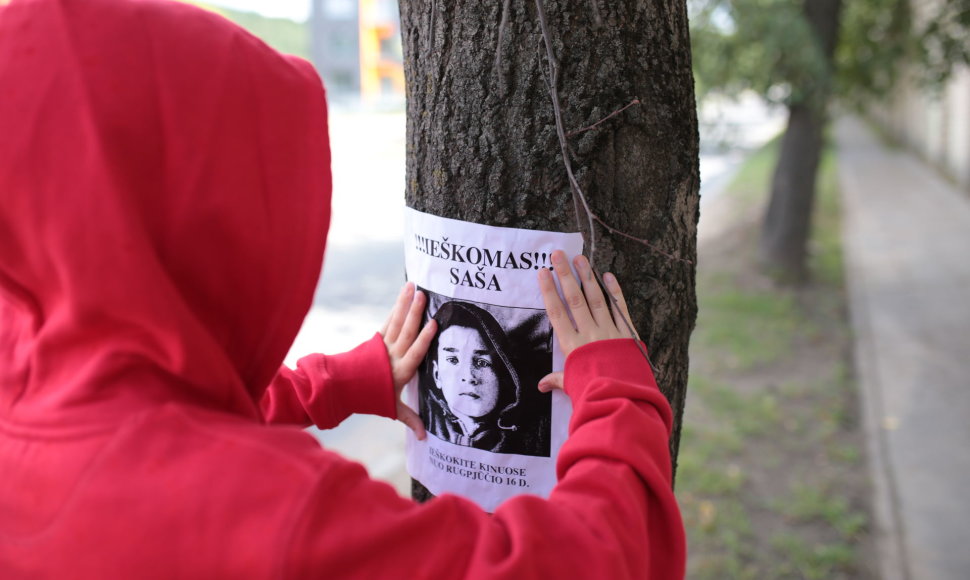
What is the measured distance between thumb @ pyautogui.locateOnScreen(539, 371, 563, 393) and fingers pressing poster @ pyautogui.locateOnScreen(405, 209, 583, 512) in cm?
2

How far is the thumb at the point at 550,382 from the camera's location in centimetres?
146

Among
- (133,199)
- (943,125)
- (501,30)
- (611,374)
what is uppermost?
(501,30)

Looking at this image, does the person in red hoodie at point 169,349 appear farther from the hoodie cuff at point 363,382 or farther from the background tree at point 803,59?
the background tree at point 803,59

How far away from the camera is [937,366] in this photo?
602 centimetres

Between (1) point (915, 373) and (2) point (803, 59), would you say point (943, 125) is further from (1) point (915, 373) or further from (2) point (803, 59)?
(1) point (915, 373)

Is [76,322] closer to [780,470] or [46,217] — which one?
[46,217]

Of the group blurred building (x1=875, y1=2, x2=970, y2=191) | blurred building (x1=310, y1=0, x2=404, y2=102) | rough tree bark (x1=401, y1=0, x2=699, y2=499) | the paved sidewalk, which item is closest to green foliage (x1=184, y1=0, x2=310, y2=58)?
blurred building (x1=310, y1=0, x2=404, y2=102)

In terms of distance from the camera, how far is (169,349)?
1000 millimetres

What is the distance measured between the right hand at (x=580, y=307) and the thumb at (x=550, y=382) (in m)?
0.01

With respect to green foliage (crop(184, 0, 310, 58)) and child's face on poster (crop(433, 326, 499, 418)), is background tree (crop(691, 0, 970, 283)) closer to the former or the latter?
child's face on poster (crop(433, 326, 499, 418))

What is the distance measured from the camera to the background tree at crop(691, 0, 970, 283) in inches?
266

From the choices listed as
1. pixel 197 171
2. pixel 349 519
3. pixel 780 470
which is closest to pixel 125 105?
pixel 197 171

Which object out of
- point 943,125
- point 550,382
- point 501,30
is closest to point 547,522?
point 550,382

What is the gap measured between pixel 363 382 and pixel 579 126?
25.2 inches
